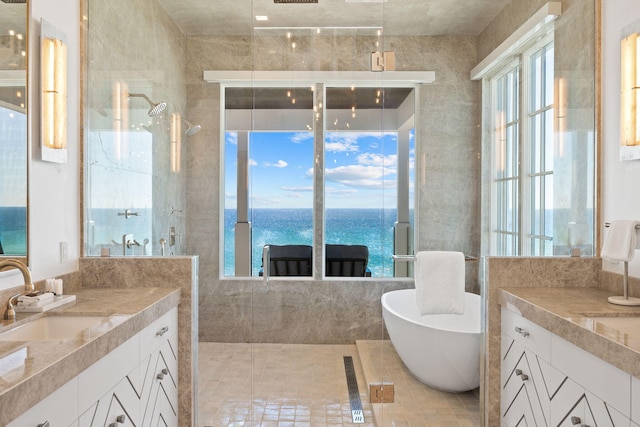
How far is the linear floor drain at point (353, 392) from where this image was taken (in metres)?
2.66

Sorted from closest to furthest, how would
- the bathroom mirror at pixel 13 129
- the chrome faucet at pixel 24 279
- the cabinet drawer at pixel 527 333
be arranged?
the chrome faucet at pixel 24 279 < the bathroom mirror at pixel 13 129 < the cabinet drawer at pixel 527 333

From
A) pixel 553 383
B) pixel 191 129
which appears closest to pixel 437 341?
pixel 553 383

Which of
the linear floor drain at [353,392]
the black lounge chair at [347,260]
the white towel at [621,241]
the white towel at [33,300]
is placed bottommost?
the linear floor drain at [353,392]

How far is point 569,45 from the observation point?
2.70 meters

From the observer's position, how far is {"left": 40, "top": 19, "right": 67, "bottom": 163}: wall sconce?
216 centimetres

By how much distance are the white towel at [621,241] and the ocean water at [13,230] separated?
2.76 metres

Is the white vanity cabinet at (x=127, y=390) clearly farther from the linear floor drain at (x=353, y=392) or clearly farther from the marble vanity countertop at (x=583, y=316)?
the marble vanity countertop at (x=583, y=316)

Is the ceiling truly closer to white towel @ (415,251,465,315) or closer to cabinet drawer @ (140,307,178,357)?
white towel @ (415,251,465,315)

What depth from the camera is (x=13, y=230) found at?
6.36ft

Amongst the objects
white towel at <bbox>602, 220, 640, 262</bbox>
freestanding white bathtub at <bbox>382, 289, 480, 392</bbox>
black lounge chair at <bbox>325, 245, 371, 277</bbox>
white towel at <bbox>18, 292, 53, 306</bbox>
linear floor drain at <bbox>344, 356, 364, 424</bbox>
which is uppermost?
white towel at <bbox>602, 220, 640, 262</bbox>

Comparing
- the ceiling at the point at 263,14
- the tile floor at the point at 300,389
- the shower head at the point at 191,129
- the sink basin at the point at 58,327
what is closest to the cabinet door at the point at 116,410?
the sink basin at the point at 58,327

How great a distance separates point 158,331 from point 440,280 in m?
1.64

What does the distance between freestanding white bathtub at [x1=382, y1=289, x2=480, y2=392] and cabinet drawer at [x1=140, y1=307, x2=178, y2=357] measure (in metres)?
A: 1.23

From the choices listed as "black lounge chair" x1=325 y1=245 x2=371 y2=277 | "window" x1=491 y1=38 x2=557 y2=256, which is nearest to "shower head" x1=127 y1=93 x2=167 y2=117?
"black lounge chair" x1=325 y1=245 x2=371 y2=277
